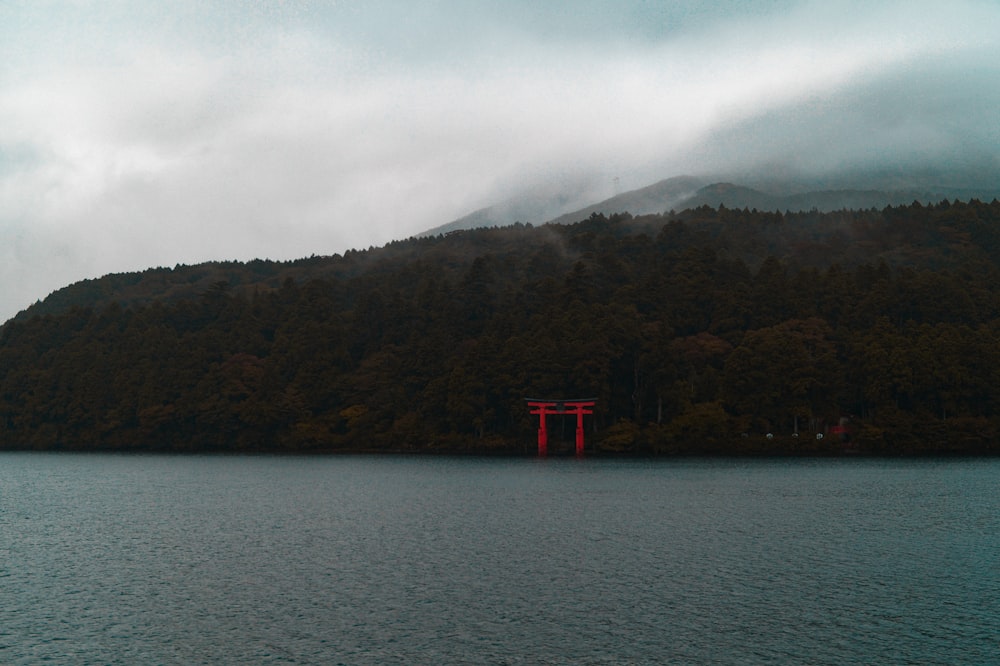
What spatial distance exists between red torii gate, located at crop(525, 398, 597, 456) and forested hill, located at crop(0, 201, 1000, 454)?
8.53ft

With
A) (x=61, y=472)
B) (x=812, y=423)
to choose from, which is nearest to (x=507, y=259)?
(x=812, y=423)

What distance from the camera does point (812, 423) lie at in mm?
102500

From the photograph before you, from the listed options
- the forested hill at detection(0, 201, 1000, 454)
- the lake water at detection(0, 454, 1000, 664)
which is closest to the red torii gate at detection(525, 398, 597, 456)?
the forested hill at detection(0, 201, 1000, 454)

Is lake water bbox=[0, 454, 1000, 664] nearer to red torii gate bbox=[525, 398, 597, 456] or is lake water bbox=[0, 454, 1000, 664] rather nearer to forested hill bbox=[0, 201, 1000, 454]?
forested hill bbox=[0, 201, 1000, 454]

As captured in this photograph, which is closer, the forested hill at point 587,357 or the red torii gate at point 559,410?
the forested hill at point 587,357

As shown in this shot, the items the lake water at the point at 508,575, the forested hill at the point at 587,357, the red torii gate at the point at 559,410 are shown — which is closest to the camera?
the lake water at the point at 508,575

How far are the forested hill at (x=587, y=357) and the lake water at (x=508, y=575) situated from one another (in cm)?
3963

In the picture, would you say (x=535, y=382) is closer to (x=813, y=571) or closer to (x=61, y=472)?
(x=61, y=472)

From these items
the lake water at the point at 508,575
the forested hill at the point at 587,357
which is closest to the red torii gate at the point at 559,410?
the forested hill at the point at 587,357

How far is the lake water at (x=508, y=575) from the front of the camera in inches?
953

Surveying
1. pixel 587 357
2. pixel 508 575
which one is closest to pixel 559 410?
pixel 587 357

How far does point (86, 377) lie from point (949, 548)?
435 feet

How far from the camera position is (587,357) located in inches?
4338

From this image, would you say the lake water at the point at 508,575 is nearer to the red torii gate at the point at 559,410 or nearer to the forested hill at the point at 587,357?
the forested hill at the point at 587,357
